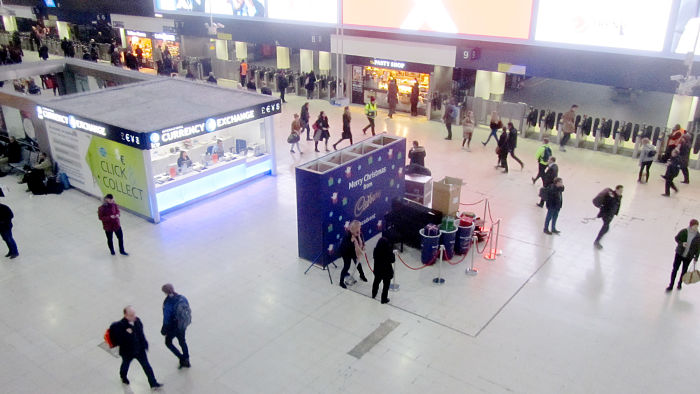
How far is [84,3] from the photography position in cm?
3528

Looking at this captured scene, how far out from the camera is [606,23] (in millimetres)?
17953

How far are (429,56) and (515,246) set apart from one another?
11276 mm

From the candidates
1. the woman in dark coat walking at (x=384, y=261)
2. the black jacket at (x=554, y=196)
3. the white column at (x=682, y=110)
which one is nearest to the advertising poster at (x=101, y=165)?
the woman in dark coat walking at (x=384, y=261)

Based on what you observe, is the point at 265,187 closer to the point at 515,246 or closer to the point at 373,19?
the point at 515,246

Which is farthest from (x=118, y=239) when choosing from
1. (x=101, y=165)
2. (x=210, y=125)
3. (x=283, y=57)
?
(x=283, y=57)

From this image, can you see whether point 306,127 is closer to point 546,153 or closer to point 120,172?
point 120,172

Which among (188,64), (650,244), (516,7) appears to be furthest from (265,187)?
(188,64)

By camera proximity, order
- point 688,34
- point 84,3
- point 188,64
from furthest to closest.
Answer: point 84,3
point 188,64
point 688,34

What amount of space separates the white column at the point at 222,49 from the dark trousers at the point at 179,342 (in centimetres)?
2404

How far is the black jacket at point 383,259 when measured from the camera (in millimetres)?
9500

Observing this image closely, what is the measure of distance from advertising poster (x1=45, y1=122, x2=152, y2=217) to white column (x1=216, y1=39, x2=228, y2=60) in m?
16.2

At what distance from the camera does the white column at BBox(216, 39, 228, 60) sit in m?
29.9

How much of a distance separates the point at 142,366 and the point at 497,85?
17422 mm

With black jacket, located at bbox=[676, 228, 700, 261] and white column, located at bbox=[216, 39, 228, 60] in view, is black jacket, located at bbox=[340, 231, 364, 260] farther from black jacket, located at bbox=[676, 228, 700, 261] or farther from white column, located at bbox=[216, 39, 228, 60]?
white column, located at bbox=[216, 39, 228, 60]
